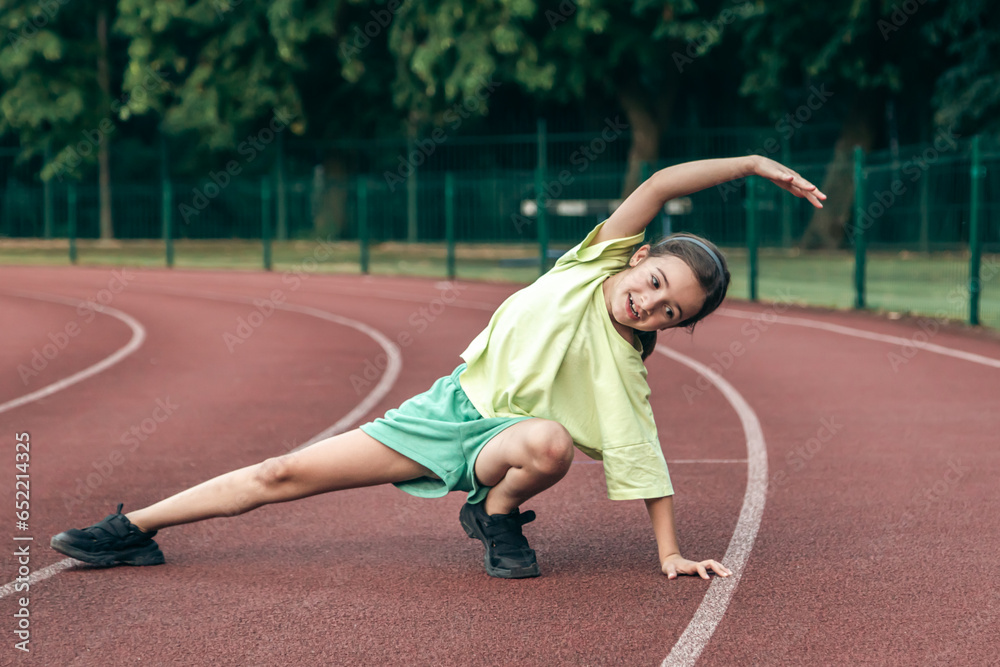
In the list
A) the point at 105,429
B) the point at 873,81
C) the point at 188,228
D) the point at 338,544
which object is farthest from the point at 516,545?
the point at 188,228

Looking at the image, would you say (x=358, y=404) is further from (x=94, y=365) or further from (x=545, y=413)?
(x=545, y=413)

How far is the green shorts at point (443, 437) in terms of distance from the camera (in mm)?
4512

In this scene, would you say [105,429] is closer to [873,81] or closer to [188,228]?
[873,81]

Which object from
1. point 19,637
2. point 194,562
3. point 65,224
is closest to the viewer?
point 19,637

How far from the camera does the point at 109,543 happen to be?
187 inches

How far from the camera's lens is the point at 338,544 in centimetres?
523

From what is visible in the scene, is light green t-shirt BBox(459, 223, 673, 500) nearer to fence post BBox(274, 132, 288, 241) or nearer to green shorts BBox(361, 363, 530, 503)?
green shorts BBox(361, 363, 530, 503)

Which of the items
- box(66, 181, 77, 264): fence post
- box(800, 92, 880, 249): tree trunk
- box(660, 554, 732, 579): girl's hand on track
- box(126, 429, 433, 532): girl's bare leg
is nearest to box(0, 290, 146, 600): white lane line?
box(126, 429, 433, 532): girl's bare leg

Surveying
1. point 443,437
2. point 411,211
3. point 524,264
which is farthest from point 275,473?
point 411,211

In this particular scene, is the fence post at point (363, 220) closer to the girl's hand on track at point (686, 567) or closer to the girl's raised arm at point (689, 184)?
the girl's raised arm at point (689, 184)

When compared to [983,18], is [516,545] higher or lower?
lower

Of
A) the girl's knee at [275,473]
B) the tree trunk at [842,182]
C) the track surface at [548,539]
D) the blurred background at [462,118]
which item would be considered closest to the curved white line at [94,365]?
the track surface at [548,539]

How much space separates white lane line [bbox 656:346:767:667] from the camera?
3953 millimetres

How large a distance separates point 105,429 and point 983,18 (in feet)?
78.3
